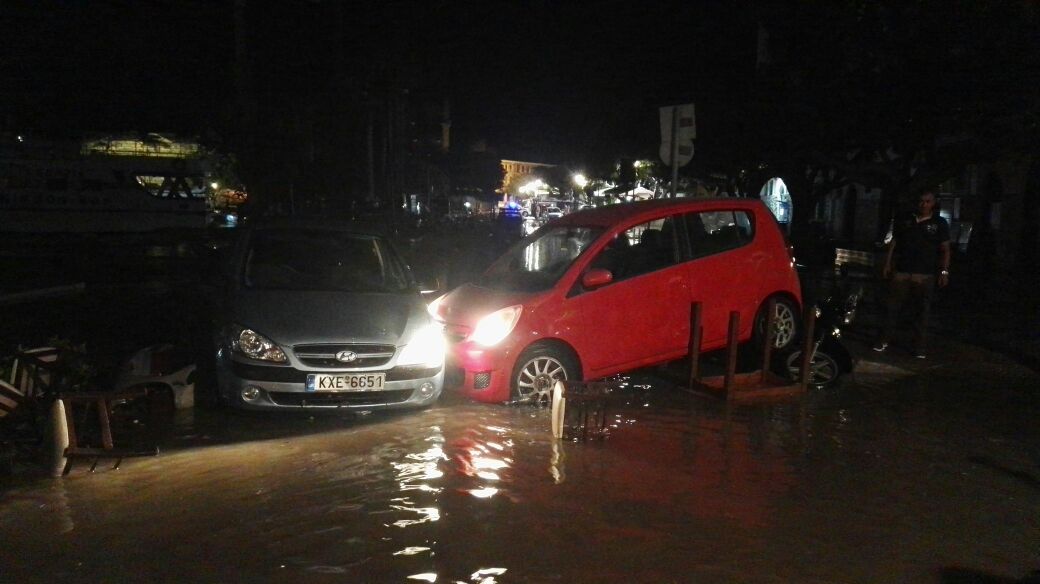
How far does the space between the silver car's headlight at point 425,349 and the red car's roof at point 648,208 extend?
1.99m

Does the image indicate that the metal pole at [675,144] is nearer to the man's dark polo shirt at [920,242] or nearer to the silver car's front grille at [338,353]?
the man's dark polo shirt at [920,242]

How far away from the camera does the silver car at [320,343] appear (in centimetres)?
693

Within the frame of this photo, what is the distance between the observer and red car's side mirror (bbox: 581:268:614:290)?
25.8 feet

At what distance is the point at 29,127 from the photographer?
3306 cm

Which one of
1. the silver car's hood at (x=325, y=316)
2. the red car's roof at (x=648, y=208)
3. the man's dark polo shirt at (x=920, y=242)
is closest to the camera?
the silver car's hood at (x=325, y=316)

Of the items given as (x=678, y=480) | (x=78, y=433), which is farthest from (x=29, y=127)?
(x=678, y=480)

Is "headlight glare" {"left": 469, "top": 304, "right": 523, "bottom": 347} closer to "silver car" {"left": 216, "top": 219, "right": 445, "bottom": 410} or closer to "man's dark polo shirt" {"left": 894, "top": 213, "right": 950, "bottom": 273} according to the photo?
"silver car" {"left": 216, "top": 219, "right": 445, "bottom": 410}

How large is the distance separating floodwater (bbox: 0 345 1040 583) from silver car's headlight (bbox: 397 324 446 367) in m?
0.56

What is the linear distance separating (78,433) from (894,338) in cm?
950

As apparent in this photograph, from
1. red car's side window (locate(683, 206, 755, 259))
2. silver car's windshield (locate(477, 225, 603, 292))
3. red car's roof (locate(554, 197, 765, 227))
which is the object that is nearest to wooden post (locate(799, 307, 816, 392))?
red car's side window (locate(683, 206, 755, 259))

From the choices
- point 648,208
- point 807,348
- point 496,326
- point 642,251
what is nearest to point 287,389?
point 496,326

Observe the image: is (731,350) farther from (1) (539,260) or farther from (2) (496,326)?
(1) (539,260)

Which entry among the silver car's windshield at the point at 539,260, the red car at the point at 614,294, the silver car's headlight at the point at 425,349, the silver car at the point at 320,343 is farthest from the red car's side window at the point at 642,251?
the silver car at the point at 320,343

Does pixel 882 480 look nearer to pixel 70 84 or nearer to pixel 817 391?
pixel 817 391
